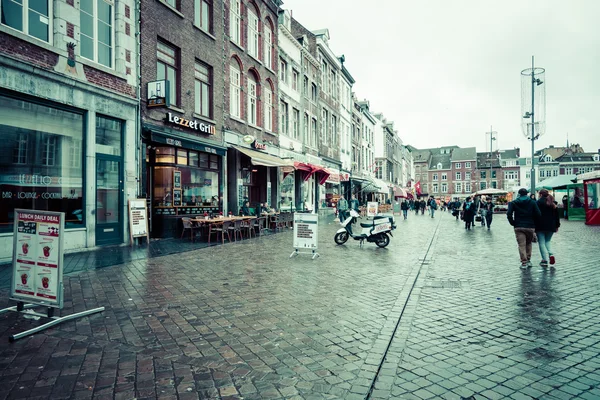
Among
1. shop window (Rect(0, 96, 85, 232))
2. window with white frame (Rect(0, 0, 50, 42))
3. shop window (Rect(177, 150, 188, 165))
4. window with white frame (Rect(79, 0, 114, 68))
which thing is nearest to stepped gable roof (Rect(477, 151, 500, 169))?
shop window (Rect(177, 150, 188, 165))

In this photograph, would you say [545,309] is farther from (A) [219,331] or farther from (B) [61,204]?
(B) [61,204]

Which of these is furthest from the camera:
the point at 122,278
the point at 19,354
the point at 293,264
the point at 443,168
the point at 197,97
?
the point at 443,168

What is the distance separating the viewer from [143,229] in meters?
11.8

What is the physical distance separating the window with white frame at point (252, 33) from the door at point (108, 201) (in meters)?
10.8

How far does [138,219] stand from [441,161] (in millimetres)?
95213

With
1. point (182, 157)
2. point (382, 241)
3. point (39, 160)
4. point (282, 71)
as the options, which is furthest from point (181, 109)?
point (282, 71)

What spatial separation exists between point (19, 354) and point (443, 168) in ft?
328

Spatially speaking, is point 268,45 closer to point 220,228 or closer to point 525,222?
point 220,228

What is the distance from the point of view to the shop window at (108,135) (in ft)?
36.0

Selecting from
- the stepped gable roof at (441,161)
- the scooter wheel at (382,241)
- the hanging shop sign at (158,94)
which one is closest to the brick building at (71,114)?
the hanging shop sign at (158,94)

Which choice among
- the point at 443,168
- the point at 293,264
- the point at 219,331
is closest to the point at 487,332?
the point at 219,331

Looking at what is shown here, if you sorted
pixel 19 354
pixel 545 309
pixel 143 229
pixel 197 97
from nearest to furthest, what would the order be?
pixel 19 354 < pixel 545 309 < pixel 143 229 < pixel 197 97

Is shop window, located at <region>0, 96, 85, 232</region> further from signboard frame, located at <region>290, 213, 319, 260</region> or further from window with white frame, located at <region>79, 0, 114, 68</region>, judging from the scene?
signboard frame, located at <region>290, 213, 319, 260</region>

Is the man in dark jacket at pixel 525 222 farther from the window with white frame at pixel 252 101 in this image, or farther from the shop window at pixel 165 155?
the window with white frame at pixel 252 101
